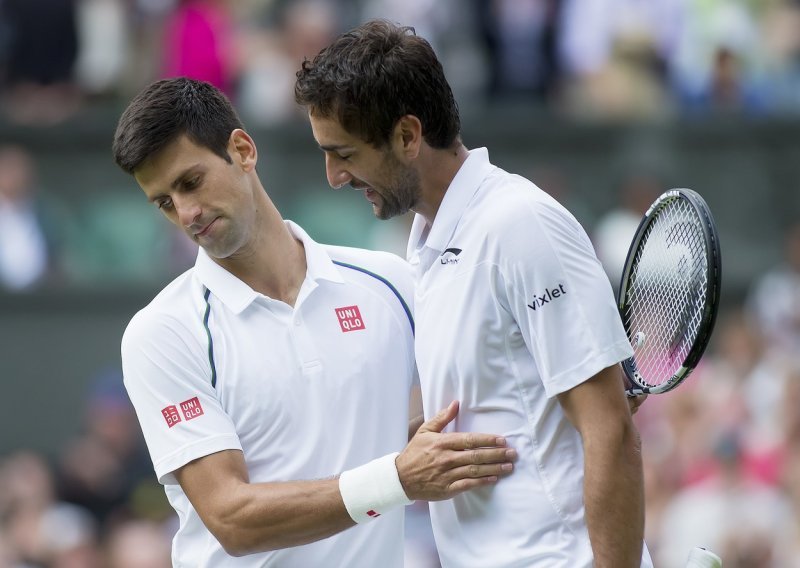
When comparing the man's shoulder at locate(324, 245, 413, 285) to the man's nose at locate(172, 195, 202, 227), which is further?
the man's shoulder at locate(324, 245, 413, 285)

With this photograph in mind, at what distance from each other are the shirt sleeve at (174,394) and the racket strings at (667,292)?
1124 mm

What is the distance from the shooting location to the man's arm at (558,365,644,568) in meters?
3.58

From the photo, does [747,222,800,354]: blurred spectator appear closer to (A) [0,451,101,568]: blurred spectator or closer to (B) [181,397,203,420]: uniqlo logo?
(A) [0,451,101,568]: blurred spectator

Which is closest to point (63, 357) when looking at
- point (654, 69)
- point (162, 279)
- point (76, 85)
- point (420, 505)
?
point (162, 279)

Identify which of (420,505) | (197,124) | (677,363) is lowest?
(420,505)

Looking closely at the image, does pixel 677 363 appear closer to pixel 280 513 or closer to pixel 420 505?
pixel 280 513

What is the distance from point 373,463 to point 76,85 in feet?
27.9

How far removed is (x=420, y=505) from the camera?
8.49 meters

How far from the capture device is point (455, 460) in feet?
12.4

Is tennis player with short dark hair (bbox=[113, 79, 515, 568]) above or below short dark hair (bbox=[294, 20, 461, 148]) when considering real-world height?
below

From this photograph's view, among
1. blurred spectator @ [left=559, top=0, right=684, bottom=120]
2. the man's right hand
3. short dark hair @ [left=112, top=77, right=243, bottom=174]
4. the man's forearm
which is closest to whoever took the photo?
the man's forearm

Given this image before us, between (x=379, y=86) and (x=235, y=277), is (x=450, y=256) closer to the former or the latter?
(x=379, y=86)

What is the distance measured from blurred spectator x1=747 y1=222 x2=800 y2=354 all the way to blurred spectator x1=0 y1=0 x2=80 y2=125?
17.2 ft

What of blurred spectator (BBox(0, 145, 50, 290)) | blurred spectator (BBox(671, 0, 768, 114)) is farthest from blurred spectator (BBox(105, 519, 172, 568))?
blurred spectator (BBox(671, 0, 768, 114))
